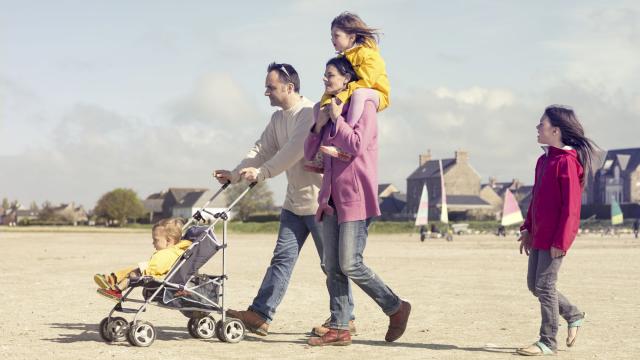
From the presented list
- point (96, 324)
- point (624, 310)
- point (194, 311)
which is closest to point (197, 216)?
point (194, 311)

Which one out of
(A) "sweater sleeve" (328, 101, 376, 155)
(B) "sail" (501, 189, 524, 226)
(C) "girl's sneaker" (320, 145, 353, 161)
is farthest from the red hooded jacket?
(B) "sail" (501, 189, 524, 226)

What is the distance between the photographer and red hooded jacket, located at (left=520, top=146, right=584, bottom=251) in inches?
252

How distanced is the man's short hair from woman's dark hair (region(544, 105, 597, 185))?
1.92 m

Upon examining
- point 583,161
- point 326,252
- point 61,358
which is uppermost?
point 583,161

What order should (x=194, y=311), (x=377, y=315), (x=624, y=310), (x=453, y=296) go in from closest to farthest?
(x=194, y=311) → (x=377, y=315) → (x=624, y=310) → (x=453, y=296)

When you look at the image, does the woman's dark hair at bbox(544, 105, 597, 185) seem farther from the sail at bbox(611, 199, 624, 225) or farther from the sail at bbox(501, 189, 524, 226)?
the sail at bbox(611, 199, 624, 225)

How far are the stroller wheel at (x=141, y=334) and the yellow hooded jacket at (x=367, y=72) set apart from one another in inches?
79.2

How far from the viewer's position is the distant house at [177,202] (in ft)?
461

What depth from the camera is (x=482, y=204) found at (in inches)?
4592

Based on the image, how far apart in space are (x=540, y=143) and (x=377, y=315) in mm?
2933

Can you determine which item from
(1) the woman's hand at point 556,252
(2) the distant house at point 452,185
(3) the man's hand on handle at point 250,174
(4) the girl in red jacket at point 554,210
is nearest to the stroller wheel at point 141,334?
(3) the man's hand on handle at point 250,174

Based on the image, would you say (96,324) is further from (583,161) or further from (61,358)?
(583,161)

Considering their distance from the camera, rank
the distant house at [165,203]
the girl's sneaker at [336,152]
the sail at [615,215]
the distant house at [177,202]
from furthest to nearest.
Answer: the distant house at [165,203], the distant house at [177,202], the sail at [615,215], the girl's sneaker at [336,152]

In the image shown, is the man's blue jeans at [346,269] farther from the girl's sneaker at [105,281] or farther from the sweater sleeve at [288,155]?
the girl's sneaker at [105,281]
